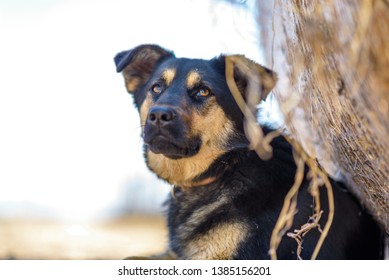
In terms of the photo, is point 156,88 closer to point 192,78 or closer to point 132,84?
point 192,78

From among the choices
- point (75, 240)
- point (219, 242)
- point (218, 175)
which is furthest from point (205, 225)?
point (75, 240)

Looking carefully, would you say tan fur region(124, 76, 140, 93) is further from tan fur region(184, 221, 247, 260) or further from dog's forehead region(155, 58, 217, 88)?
tan fur region(184, 221, 247, 260)

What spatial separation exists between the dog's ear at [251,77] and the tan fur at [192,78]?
10.9 inches

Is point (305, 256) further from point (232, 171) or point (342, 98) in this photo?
point (342, 98)

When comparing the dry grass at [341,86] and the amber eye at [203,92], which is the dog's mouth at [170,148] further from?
the dry grass at [341,86]

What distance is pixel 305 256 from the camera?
13.7 ft

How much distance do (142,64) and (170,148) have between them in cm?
122

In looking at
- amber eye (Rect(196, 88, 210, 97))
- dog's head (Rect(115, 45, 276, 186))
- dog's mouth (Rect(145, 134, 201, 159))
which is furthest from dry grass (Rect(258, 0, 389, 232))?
dog's mouth (Rect(145, 134, 201, 159))

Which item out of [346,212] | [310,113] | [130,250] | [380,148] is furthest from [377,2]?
[130,250]

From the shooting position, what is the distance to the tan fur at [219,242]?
13.6 ft

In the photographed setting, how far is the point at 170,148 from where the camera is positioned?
4359 millimetres

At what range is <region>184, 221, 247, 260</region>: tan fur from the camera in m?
4.16

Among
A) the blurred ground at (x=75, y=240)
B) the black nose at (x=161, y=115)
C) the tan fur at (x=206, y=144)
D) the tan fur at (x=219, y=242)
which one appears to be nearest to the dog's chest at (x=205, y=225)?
the tan fur at (x=219, y=242)

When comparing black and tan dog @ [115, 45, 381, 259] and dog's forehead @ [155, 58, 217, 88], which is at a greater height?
dog's forehead @ [155, 58, 217, 88]
